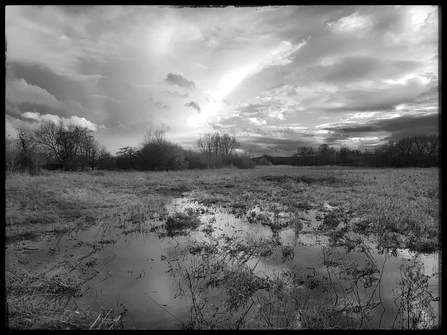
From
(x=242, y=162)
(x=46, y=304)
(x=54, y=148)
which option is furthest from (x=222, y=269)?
(x=242, y=162)

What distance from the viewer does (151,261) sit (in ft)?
17.5

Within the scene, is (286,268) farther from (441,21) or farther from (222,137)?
(222,137)

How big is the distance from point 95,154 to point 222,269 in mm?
43841

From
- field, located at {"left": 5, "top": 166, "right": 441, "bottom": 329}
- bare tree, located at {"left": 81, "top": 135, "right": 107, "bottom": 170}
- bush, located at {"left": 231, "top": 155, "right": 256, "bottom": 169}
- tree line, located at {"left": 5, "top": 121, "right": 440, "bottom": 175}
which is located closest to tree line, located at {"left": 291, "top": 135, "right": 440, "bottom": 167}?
tree line, located at {"left": 5, "top": 121, "right": 440, "bottom": 175}

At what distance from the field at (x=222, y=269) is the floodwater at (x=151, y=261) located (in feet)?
0.09

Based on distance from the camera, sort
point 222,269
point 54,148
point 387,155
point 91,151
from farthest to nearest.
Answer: point 387,155
point 91,151
point 54,148
point 222,269

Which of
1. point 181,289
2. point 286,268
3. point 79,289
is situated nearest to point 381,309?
point 286,268

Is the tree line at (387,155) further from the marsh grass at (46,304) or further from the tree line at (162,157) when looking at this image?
the marsh grass at (46,304)

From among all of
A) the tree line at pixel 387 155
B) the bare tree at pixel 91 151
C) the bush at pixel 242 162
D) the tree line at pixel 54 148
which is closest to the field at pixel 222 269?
the tree line at pixel 54 148

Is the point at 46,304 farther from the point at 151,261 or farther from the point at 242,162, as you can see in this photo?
the point at 242,162

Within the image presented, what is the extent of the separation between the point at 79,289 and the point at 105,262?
4.03 ft

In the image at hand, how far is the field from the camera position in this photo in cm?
329

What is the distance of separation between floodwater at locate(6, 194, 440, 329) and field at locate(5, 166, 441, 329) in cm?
3

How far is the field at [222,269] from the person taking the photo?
329 centimetres
